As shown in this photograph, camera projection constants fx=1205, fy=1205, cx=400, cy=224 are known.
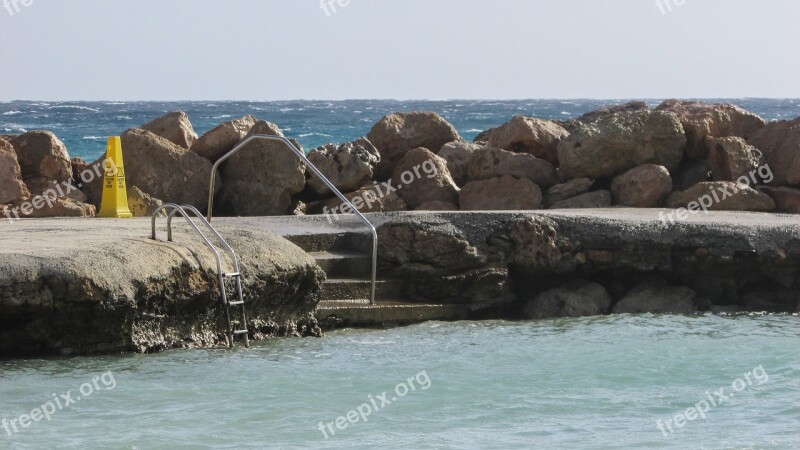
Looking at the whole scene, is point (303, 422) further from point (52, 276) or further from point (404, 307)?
point (404, 307)

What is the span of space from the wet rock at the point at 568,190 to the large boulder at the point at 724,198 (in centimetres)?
126

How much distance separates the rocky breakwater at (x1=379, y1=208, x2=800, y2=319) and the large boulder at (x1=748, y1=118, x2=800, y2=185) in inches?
99.8

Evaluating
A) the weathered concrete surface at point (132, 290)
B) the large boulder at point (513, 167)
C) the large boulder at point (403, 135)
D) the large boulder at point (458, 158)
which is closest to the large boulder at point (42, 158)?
the large boulder at point (403, 135)

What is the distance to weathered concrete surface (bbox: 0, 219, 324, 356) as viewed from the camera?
870cm

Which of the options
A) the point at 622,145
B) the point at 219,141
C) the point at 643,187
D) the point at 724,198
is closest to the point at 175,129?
the point at 219,141

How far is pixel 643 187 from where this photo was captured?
47.2 ft

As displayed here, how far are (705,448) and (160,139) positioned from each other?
889cm

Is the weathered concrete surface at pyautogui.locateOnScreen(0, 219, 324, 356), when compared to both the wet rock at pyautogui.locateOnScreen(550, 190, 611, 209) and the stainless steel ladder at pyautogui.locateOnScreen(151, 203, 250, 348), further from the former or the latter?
the wet rock at pyautogui.locateOnScreen(550, 190, 611, 209)

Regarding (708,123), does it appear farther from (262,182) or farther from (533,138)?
(262,182)

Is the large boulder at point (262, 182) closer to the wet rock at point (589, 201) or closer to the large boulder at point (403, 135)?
the large boulder at point (403, 135)

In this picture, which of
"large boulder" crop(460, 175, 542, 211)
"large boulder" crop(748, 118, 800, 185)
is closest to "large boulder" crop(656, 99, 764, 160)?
"large boulder" crop(748, 118, 800, 185)

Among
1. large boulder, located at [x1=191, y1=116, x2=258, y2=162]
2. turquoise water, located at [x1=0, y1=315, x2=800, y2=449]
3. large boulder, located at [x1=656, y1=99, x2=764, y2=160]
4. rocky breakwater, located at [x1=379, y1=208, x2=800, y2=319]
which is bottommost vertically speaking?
turquoise water, located at [x1=0, y1=315, x2=800, y2=449]

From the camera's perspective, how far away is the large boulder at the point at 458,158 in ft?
52.3

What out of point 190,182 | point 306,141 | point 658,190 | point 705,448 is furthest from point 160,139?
point 306,141
